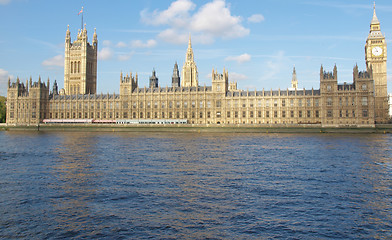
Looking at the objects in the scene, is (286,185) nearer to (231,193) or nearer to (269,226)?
(231,193)

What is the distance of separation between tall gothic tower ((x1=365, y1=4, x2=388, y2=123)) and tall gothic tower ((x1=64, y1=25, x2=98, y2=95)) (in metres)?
113

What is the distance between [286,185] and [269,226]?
31.6 feet

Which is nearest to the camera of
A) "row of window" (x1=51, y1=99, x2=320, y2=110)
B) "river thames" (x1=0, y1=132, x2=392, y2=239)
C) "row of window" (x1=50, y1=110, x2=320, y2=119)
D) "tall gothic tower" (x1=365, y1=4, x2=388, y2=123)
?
"river thames" (x1=0, y1=132, x2=392, y2=239)

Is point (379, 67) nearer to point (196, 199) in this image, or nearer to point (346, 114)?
point (346, 114)

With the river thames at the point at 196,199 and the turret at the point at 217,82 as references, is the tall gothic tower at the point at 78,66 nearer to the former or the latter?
the turret at the point at 217,82

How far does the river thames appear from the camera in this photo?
1791 centimetres

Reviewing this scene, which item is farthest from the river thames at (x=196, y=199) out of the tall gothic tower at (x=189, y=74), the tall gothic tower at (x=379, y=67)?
the tall gothic tower at (x=189, y=74)

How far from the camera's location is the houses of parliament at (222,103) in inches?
4195

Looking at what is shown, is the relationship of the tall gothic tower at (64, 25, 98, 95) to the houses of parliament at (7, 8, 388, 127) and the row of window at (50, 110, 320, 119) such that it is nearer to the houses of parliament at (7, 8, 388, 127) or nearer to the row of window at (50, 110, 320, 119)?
the houses of parliament at (7, 8, 388, 127)

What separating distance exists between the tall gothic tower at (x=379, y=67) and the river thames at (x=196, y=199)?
296 ft

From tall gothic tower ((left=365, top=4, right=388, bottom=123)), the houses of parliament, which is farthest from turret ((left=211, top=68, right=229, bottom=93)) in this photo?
tall gothic tower ((left=365, top=4, right=388, bottom=123))

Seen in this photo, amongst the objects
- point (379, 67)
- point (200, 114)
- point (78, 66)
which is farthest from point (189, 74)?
point (379, 67)

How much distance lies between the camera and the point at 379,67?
12175 centimetres

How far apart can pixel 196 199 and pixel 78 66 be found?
486ft
